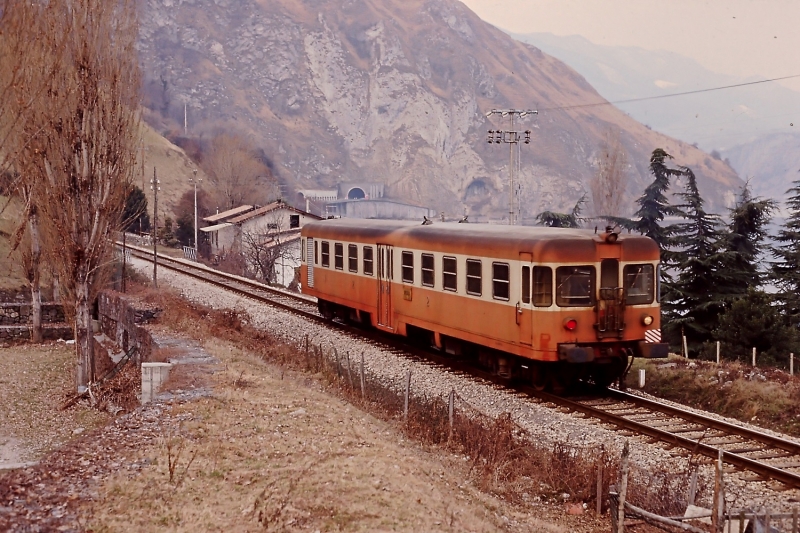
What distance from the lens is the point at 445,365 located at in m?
17.5

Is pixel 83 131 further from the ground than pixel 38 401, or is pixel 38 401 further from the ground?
pixel 83 131

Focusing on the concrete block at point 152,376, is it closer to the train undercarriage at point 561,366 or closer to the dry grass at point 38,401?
the dry grass at point 38,401

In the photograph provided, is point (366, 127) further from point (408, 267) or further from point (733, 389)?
point (733, 389)

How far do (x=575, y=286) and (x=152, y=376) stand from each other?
718cm

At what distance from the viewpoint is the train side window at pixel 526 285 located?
14.2 meters

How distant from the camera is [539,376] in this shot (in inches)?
593

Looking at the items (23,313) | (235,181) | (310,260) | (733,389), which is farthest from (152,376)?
(235,181)

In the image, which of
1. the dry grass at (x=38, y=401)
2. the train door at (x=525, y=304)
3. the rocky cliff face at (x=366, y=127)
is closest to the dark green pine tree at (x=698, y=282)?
the train door at (x=525, y=304)

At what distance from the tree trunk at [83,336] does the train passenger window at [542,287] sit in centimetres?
1021

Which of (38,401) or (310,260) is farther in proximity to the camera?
(310,260)

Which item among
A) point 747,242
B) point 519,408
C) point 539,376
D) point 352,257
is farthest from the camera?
point 747,242

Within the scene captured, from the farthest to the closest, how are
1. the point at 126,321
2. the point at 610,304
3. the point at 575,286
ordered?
the point at 126,321, the point at 610,304, the point at 575,286

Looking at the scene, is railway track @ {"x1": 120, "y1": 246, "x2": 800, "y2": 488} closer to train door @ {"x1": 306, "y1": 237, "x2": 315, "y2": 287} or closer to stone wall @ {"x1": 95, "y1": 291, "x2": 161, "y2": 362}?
stone wall @ {"x1": 95, "y1": 291, "x2": 161, "y2": 362}

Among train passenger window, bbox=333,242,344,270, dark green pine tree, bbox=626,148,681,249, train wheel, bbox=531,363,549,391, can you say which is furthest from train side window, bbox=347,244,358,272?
dark green pine tree, bbox=626,148,681,249
